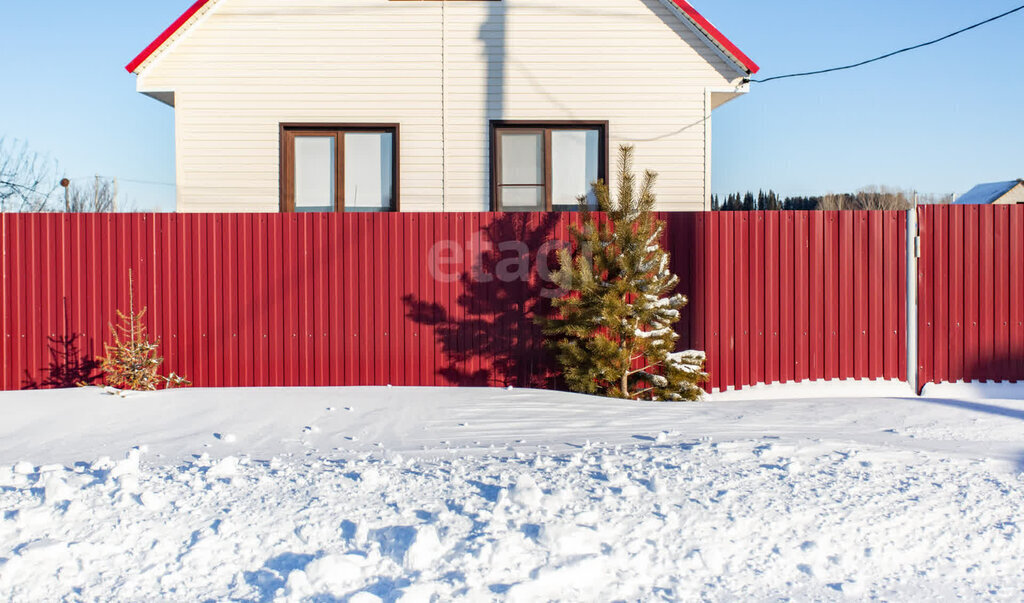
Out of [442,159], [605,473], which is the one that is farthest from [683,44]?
[605,473]

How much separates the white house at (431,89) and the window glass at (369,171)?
61mm

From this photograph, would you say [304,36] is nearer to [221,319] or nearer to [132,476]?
[221,319]

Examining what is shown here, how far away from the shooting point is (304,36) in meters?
10.2

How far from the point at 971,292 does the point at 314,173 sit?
329 inches

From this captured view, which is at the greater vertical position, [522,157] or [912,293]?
[522,157]

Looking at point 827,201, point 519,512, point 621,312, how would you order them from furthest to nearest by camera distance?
point 827,201, point 621,312, point 519,512

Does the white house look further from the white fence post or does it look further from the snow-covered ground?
the snow-covered ground

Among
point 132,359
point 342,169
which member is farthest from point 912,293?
point 132,359

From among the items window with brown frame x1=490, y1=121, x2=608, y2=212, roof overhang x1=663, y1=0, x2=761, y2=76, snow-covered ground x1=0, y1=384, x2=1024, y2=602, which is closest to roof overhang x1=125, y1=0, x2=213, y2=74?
window with brown frame x1=490, y1=121, x2=608, y2=212

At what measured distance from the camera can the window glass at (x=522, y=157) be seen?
411 inches

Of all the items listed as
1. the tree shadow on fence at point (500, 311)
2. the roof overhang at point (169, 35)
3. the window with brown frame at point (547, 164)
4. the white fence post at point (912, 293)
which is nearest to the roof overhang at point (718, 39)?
the window with brown frame at point (547, 164)

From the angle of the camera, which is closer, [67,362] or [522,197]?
[67,362]

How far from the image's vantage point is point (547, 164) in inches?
410

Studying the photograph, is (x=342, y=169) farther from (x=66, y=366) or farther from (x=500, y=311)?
(x=66, y=366)
